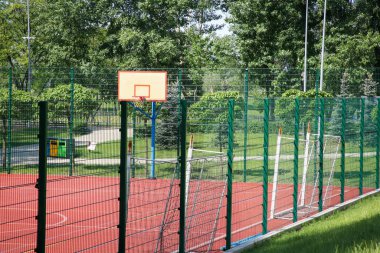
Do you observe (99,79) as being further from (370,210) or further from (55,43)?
(55,43)

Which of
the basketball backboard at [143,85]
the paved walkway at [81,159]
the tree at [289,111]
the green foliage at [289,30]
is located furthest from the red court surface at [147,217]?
the green foliage at [289,30]

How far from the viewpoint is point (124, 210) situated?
20.5 feet

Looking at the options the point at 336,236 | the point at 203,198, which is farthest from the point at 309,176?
the point at 203,198

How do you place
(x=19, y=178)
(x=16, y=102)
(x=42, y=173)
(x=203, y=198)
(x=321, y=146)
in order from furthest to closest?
(x=16, y=102), (x=321, y=146), (x=19, y=178), (x=203, y=198), (x=42, y=173)

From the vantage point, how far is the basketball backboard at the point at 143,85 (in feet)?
64.6

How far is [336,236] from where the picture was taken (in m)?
8.18

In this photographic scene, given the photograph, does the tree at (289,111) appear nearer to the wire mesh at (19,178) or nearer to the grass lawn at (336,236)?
the grass lawn at (336,236)

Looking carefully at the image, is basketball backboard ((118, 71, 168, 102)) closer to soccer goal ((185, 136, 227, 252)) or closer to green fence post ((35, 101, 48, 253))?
soccer goal ((185, 136, 227, 252))

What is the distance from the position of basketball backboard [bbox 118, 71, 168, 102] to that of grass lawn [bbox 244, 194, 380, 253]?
9453mm

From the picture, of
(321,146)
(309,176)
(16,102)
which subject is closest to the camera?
(321,146)

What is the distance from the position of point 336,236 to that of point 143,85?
524 inches

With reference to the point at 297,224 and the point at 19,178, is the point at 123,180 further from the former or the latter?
the point at 297,224

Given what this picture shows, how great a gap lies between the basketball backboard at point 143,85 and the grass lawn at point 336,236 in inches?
372

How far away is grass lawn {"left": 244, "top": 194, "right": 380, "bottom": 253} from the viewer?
7.29 meters
